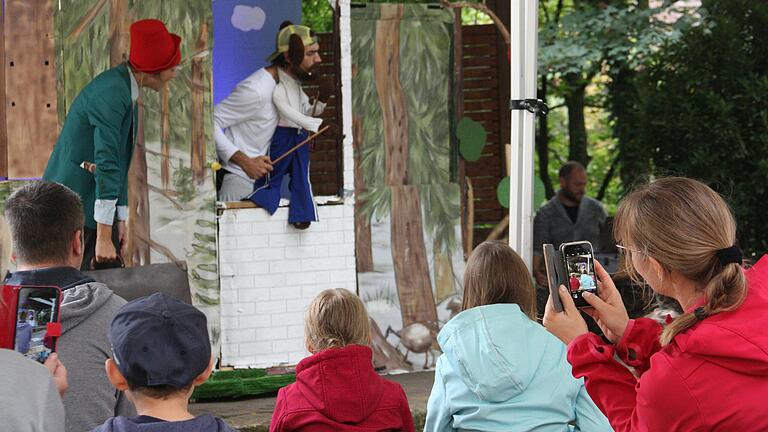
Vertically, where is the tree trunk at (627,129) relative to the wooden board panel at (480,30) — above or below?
below

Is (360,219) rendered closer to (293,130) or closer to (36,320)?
(293,130)

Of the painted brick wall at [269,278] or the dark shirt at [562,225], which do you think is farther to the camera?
the dark shirt at [562,225]

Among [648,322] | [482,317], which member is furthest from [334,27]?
[648,322]

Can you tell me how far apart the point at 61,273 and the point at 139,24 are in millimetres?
3242

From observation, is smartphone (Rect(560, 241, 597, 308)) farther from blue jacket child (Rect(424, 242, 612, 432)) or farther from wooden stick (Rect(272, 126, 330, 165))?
wooden stick (Rect(272, 126, 330, 165))

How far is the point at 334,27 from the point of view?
6996 millimetres

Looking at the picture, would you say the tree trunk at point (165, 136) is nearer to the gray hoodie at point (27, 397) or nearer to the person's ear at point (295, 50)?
the person's ear at point (295, 50)

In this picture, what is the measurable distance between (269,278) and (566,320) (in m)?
3.99

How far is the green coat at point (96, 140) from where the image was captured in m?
6.03

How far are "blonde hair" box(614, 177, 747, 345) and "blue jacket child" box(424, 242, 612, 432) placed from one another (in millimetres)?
965

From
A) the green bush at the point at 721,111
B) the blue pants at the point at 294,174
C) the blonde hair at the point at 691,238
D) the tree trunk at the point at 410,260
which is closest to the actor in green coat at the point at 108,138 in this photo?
the blue pants at the point at 294,174

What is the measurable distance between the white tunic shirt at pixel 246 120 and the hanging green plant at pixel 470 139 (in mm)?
1410

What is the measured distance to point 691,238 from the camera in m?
2.50

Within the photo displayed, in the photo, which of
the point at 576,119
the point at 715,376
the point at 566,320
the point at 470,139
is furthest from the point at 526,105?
the point at 576,119
